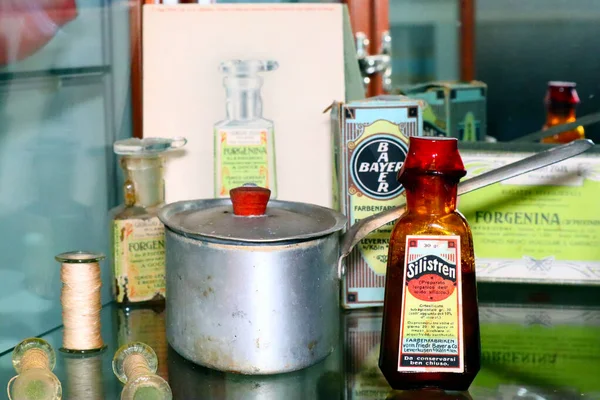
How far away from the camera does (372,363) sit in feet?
2.76

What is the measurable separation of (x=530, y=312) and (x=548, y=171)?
165mm

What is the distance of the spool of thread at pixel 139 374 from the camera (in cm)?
69

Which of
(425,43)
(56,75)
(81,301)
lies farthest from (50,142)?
(425,43)

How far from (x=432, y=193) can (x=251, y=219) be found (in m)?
0.18

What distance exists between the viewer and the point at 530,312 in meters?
1.00

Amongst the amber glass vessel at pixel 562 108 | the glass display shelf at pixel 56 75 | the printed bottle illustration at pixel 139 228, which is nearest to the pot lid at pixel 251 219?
the printed bottle illustration at pixel 139 228

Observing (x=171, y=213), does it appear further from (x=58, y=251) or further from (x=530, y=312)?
(x=530, y=312)

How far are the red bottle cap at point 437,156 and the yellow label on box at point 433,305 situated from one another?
0.06 meters

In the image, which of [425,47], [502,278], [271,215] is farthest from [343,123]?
[425,47]

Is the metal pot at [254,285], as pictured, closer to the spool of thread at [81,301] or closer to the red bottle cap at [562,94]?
the spool of thread at [81,301]

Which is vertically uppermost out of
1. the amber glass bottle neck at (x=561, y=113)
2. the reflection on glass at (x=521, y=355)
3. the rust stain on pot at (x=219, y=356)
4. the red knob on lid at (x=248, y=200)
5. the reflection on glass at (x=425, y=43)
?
the reflection on glass at (x=425, y=43)

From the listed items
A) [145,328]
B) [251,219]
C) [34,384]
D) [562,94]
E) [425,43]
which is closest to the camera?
[34,384]

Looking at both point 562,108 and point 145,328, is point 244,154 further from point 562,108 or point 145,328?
point 562,108

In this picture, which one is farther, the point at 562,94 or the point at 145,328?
the point at 562,94
